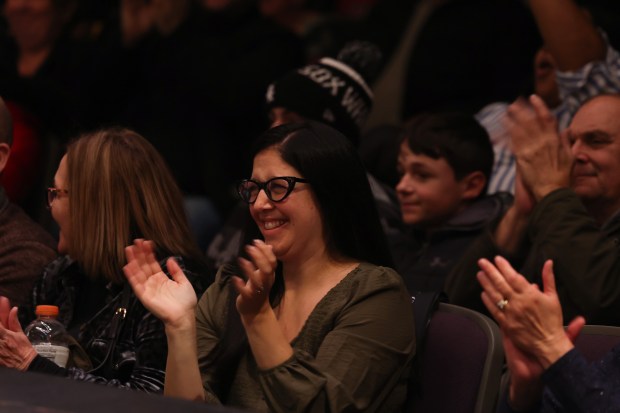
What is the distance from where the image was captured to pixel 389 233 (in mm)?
4145

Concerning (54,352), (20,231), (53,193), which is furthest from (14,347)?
(20,231)

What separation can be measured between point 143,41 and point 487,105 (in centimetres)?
156

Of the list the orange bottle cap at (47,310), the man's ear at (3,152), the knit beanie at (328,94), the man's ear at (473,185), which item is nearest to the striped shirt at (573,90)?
the man's ear at (473,185)

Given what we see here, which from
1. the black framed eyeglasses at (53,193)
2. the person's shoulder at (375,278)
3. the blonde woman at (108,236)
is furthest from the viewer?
the black framed eyeglasses at (53,193)

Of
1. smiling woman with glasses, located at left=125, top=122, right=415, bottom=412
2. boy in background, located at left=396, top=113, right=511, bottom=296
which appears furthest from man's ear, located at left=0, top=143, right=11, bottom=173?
boy in background, located at left=396, top=113, right=511, bottom=296

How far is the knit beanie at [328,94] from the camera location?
4266 millimetres

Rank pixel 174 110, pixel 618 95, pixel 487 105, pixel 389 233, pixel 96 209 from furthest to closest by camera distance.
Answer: pixel 174 110
pixel 487 105
pixel 389 233
pixel 618 95
pixel 96 209

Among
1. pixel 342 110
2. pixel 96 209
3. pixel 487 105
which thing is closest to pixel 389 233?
pixel 342 110

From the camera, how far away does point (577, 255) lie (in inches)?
127

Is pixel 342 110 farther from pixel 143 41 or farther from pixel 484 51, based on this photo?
pixel 143 41

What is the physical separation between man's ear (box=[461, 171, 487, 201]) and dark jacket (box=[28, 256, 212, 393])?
3.72 feet

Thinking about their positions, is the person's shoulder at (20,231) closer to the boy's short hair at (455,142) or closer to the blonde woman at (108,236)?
the blonde woman at (108,236)

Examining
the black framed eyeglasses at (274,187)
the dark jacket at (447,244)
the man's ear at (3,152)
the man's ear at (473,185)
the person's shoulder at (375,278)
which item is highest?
the black framed eyeglasses at (274,187)

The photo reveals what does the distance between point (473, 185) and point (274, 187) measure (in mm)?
1340
